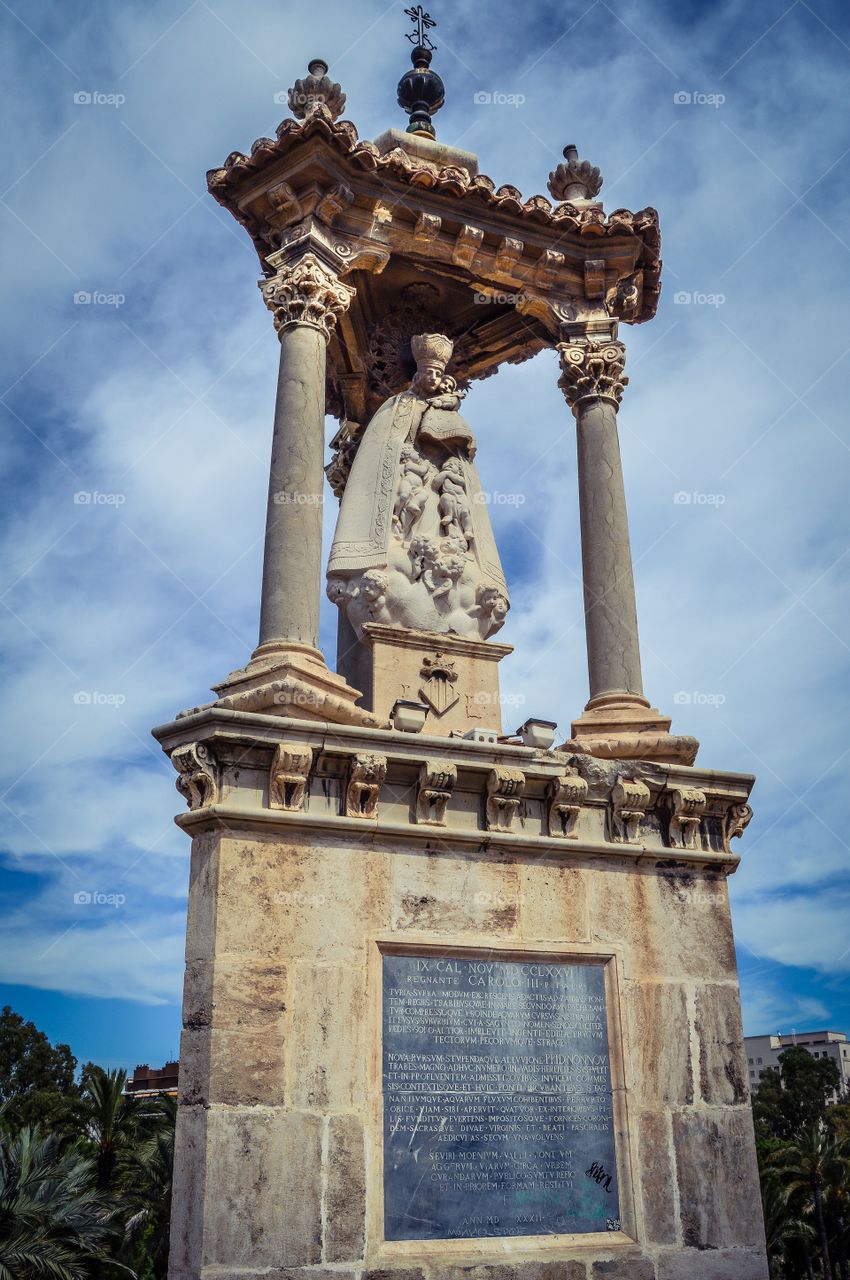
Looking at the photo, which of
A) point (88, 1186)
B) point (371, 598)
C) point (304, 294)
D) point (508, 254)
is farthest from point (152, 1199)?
point (508, 254)

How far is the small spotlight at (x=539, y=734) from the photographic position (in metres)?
9.10

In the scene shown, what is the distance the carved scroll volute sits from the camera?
7.72 metres

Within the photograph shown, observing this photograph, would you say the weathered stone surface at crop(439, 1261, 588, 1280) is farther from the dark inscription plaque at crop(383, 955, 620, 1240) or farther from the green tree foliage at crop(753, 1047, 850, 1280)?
the green tree foliage at crop(753, 1047, 850, 1280)

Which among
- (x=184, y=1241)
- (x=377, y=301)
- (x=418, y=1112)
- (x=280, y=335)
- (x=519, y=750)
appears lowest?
(x=184, y=1241)

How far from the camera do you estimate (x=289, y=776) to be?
25.8 feet

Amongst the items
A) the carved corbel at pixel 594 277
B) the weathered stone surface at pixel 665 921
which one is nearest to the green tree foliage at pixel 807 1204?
the weathered stone surface at pixel 665 921

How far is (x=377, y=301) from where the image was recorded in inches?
502

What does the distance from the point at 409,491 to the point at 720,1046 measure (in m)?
5.48

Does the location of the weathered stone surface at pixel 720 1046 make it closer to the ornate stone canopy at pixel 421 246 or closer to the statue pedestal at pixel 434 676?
the statue pedestal at pixel 434 676

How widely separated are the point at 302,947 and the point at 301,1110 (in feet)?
3.27

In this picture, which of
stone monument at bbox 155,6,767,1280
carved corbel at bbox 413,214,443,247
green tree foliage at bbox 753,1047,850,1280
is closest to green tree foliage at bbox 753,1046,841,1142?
green tree foliage at bbox 753,1047,850,1280

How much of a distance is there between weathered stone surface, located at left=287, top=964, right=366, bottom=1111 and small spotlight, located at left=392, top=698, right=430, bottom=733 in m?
1.86

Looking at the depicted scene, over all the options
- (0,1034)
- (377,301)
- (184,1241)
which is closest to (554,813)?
(184,1241)

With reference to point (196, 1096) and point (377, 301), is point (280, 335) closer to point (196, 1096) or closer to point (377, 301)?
point (377, 301)
